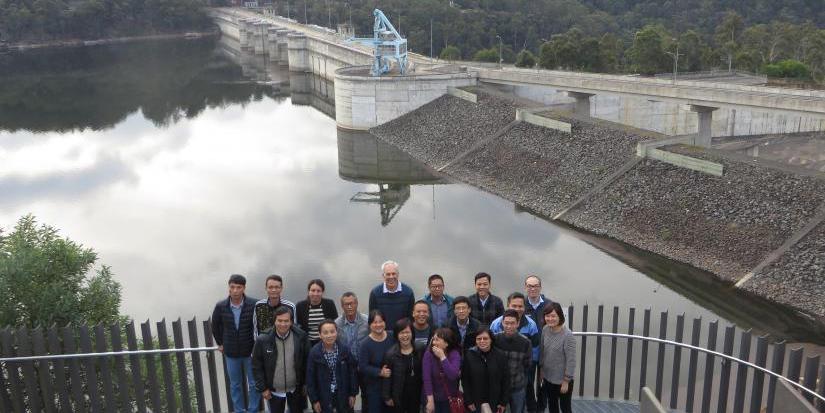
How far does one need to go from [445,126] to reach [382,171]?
16.2ft

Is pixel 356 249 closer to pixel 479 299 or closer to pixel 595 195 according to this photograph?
pixel 595 195

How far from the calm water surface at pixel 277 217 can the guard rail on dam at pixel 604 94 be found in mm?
2759

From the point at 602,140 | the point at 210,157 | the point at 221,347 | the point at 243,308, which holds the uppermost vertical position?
the point at 243,308

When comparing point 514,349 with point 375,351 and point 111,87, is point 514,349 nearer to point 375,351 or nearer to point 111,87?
point 375,351

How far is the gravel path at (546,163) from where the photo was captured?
88.2ft

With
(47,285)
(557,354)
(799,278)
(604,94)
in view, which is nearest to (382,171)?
(604,94)

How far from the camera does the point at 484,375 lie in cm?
598

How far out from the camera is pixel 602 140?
95.8 ft

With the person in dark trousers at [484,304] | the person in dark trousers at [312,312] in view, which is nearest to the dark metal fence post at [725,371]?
the person in dark trousers at [484,304]

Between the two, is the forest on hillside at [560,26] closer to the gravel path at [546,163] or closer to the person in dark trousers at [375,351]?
the gravel path at [546,163]

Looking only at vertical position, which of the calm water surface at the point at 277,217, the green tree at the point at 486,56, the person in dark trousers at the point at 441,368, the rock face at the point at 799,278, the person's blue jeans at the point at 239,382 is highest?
the person in dark trousers at the point at 441,368

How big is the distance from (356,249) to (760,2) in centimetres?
7457

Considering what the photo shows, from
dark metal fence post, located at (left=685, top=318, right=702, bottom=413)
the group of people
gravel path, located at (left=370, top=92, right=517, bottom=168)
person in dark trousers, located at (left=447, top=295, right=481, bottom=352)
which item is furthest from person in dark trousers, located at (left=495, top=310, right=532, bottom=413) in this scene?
gravel path, located at (left=370, top=92, right=517, bottom=168)

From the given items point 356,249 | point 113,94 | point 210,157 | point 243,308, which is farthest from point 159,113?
point 243,308
